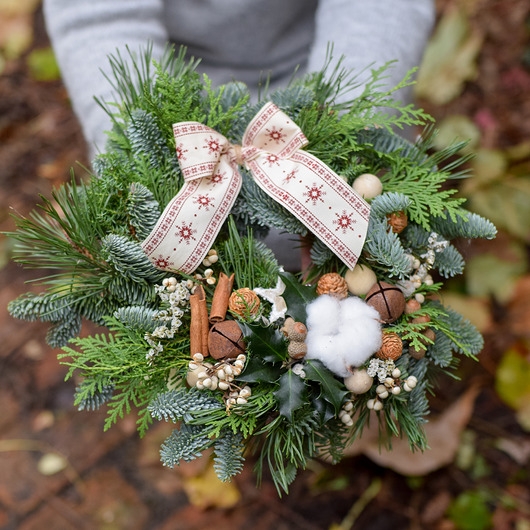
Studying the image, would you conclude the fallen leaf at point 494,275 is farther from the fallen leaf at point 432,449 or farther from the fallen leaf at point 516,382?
the fallen leaf at point 432,449

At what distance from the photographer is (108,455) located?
129 cm

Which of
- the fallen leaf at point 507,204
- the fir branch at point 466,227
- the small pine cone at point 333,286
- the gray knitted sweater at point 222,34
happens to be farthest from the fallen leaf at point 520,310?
the small pine cone at point 333,286

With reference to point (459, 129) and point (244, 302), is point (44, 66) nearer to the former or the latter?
point (459, 129)

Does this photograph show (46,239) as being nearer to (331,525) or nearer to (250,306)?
(250,306)

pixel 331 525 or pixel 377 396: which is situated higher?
pixel 377 396

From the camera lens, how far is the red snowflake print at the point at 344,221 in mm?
604

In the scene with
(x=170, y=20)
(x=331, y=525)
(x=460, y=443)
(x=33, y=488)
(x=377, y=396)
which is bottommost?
(x=33, y=488)

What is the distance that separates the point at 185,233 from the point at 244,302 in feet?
0.31

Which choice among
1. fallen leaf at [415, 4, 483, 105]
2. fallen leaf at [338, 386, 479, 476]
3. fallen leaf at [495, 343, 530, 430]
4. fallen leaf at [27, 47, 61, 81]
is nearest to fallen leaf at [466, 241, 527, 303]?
fallen leaf at [495, 343, 530, 430]

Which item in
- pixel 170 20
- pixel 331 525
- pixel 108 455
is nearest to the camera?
pixel 170 20

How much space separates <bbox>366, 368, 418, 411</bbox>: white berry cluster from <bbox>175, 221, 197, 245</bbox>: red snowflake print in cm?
25

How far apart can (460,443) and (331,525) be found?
33 cm

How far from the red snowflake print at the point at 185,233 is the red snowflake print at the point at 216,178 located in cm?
6

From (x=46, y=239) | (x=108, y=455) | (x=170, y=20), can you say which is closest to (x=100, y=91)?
(x=170, y=20)
